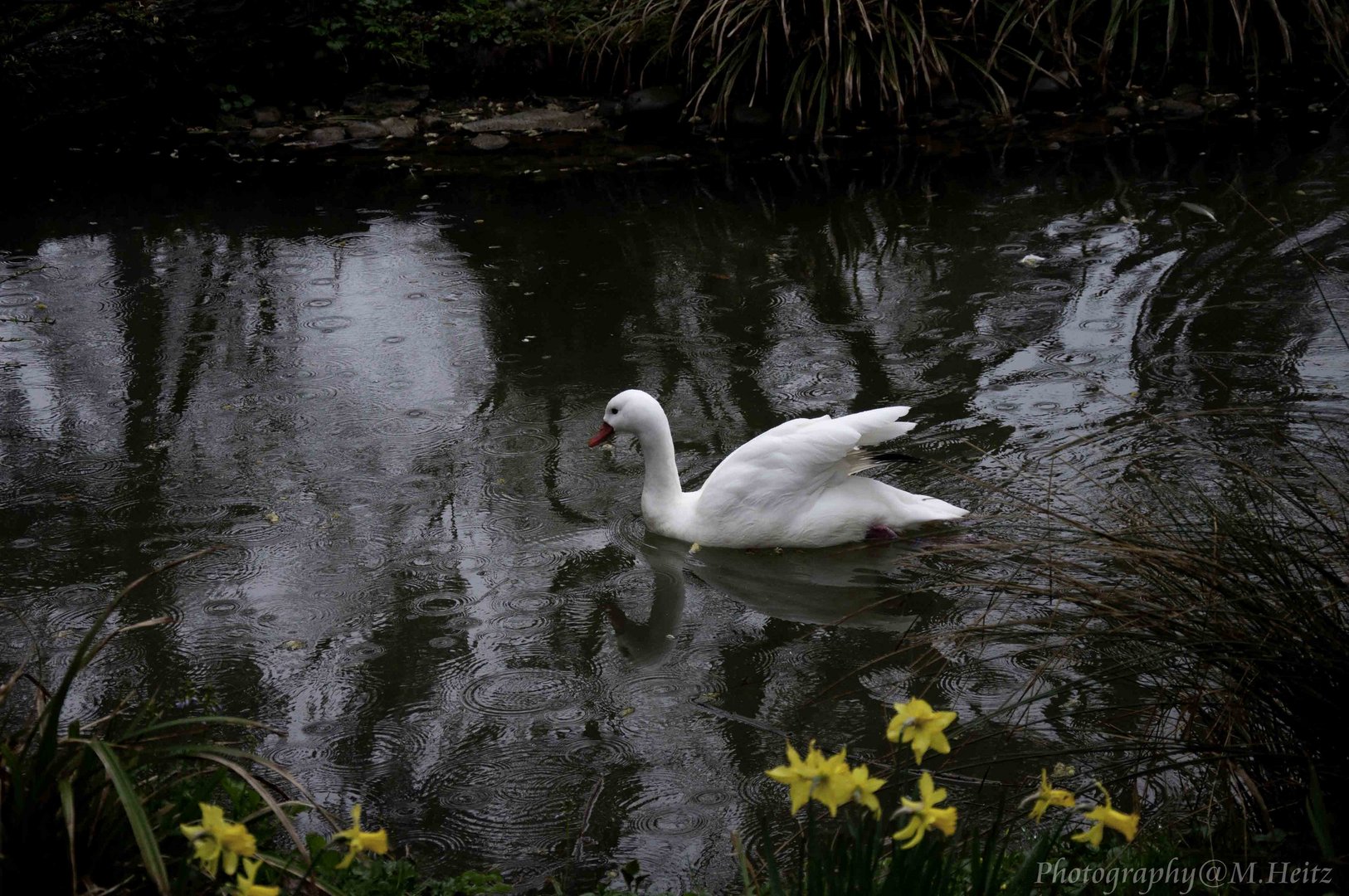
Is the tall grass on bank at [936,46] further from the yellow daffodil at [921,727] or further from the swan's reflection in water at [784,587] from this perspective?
the yellow daffodil at [921,727]

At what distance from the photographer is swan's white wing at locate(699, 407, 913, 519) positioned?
5.17 metres

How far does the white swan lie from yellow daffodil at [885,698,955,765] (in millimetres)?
3045

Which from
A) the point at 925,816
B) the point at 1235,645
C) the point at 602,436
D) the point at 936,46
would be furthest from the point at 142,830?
the point at 936,46

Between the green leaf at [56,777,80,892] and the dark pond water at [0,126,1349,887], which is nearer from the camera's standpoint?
the green leaf at [56,777,80,892]

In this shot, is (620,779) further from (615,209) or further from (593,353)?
(615,209)

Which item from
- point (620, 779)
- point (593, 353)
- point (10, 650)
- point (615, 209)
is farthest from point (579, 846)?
point (615, 209)

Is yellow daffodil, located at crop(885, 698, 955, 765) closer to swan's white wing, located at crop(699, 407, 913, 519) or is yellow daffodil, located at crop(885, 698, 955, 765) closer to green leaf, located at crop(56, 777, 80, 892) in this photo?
green leaf, located at crop(56, 777, 80, 892)

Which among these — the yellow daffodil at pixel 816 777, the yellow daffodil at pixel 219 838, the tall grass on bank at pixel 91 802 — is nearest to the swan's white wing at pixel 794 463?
the tall grass on bank at pixel 91 802

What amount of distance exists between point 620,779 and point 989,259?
5427 millimetres

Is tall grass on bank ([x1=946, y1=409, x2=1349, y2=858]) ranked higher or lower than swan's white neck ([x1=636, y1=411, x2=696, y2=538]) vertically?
higher

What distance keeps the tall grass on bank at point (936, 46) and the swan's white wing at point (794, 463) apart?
6466 millimetres

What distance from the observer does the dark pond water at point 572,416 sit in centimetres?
413

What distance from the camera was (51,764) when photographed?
106 inches

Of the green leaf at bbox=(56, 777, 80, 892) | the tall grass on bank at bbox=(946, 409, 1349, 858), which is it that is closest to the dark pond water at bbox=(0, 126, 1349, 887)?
→ the tall grass on bank at bbox=(946, 409, 1349, 858)
